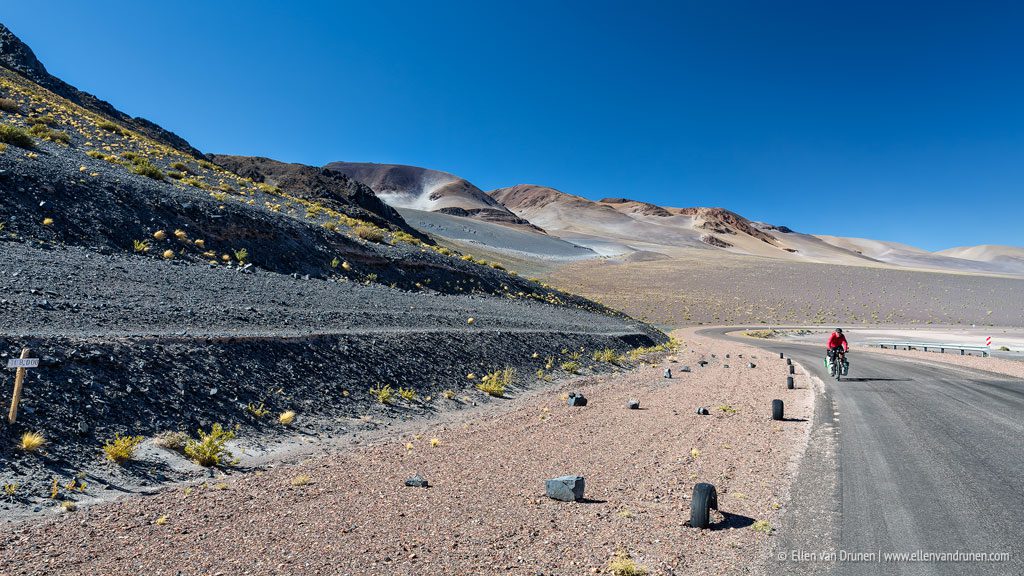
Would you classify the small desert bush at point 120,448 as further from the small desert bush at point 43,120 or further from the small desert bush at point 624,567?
the small desert bush at point 43,120

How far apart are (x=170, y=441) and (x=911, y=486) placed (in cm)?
857

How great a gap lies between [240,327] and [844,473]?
33.4 feet

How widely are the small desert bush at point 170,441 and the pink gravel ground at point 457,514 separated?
3.22 ft

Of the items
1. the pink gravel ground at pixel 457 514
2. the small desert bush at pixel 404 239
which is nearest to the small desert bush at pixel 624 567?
the pink gravel ground at pixel 457 514

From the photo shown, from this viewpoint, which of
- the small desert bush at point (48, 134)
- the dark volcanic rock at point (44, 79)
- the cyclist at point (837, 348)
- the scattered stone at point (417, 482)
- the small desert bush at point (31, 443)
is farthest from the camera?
the dark volcanic rock at point (44, 79)

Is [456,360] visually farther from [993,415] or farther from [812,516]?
[993,415]

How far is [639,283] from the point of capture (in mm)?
72312

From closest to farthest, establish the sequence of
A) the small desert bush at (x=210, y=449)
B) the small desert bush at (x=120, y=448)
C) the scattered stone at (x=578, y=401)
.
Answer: the small desert bush at (x=120, y=448), the small desert bush at (x=210, y=449), the scattered stone at (x=578, y=401)

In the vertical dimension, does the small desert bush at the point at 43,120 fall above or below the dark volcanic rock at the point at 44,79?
below

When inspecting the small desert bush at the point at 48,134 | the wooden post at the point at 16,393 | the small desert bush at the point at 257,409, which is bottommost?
the small desert bush at the point at 257,409

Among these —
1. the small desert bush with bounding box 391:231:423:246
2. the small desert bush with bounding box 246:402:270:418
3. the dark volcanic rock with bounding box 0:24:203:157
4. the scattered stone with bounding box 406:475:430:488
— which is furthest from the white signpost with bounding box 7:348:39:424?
the dark volcanic rock with bounding box 0:24:203:157

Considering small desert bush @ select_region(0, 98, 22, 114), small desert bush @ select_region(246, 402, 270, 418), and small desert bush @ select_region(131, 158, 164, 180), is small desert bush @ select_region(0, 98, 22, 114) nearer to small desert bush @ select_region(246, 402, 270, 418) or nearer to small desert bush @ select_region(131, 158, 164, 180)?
small desert bush @ select_region(131, 158, 164, 180)

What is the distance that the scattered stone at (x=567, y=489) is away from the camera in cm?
575

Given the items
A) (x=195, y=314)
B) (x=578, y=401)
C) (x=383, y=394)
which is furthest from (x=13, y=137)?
(x=578, y=401)
